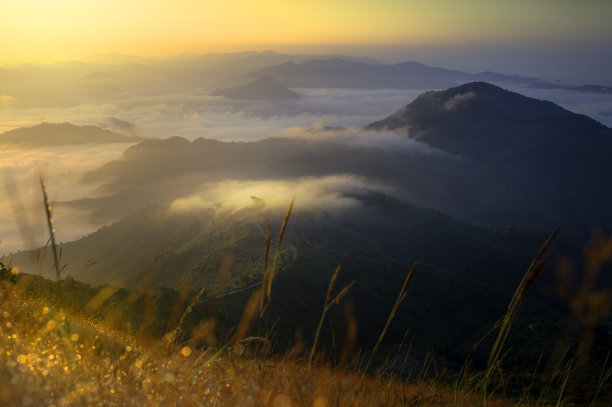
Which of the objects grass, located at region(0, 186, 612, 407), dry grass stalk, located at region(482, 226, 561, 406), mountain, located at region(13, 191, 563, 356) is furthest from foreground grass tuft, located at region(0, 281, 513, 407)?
mountain, located at region(13, 191, 563, 356)

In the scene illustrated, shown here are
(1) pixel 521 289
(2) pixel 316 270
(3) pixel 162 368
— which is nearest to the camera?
(1) pixel 521 289

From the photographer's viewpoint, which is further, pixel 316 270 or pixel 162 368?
pixel 316 270

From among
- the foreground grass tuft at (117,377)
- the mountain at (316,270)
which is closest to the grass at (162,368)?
the foreground grass tuft at (117,377)

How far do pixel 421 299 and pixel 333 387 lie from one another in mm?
130892

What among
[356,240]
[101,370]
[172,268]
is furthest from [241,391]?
[356,240]

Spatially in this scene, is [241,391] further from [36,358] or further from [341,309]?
[341,309]

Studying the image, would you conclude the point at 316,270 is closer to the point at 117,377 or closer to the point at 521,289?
the point at 117,377

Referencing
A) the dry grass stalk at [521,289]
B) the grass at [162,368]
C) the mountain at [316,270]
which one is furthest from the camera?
the mountain at [316,270]

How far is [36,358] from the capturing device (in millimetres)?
3256

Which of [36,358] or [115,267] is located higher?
[36,358]

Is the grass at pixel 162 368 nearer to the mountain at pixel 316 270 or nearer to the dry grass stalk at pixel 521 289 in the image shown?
the dry grass stalk at pixel 521 289

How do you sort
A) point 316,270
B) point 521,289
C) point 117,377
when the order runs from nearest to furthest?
point 521,289, point 117,377, point 316,270

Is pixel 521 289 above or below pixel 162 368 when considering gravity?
above

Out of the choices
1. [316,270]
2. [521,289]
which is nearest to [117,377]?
[521,289]
